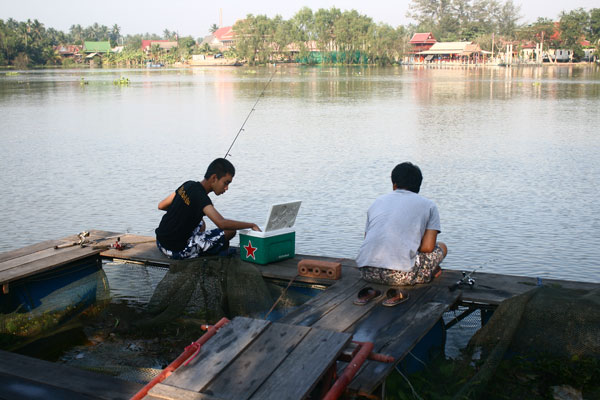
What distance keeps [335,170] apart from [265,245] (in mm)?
7354

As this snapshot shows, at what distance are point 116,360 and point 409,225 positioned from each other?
2.30 meters

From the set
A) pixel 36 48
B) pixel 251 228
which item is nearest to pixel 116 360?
pixel 251 228

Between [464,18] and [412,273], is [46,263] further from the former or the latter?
[464,18]

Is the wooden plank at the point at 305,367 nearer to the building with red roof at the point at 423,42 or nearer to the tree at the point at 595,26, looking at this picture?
the tree at the point at 595,26

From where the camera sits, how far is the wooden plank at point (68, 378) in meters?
3.18

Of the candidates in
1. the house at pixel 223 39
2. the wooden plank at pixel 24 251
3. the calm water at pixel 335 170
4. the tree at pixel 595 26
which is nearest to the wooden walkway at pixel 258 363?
the wooden plank at pixel 24 251

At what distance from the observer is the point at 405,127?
19.0 m

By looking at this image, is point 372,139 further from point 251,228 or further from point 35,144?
point 251,228

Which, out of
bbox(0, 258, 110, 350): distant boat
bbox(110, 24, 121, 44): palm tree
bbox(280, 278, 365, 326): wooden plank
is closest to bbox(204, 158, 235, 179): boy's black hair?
bbox(280, 278, 365, 326): wooden plank

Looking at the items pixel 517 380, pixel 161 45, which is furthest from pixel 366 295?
pixel 161 45

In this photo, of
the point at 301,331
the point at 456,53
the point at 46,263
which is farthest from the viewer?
the point at 456,53

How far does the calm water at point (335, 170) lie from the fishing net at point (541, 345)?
335cm

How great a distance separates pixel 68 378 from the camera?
11.0ft

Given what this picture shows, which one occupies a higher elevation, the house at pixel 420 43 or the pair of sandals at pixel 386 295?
the house at pixel 420 43
